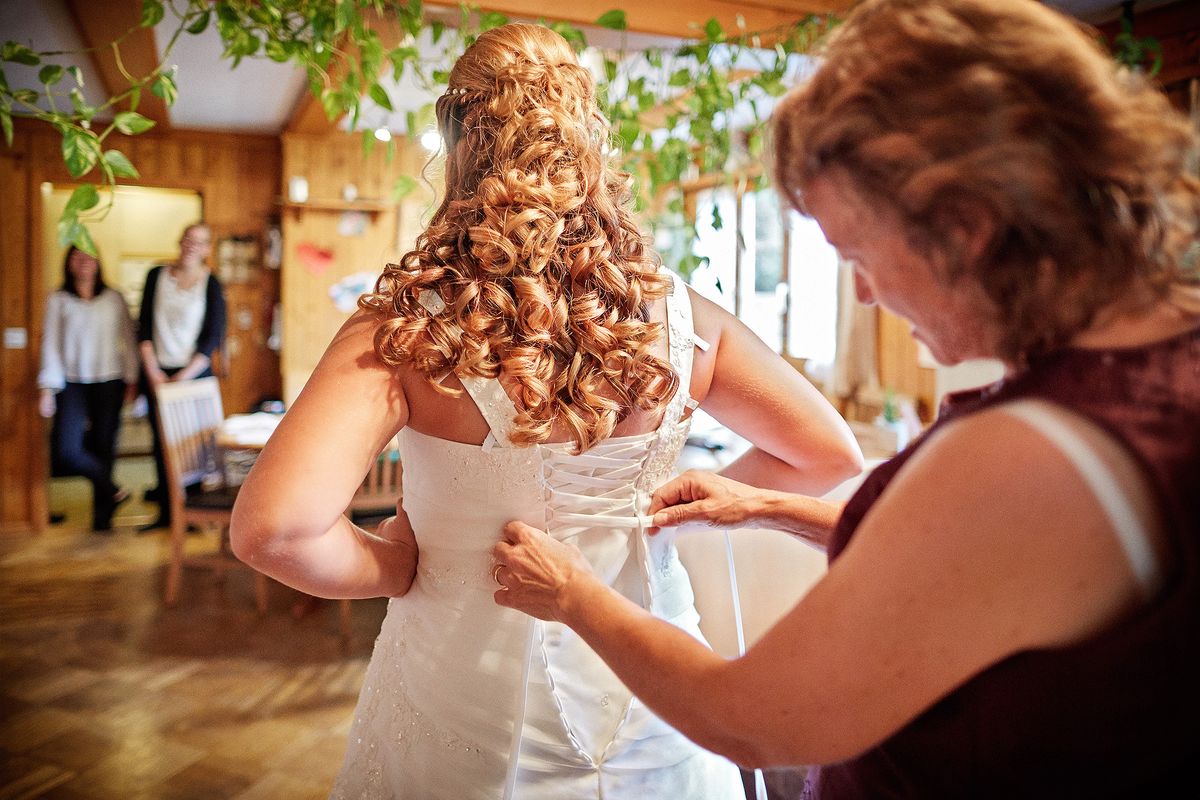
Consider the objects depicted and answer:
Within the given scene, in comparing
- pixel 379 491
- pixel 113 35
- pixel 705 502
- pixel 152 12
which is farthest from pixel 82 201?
pixel 113 35

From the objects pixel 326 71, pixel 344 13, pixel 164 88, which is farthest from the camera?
pixel 326 71

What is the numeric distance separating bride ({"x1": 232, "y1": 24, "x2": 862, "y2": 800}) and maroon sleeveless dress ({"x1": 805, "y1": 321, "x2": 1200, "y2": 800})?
0.61 meters

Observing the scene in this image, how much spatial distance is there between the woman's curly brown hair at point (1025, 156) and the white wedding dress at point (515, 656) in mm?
658

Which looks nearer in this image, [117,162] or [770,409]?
[770,409]

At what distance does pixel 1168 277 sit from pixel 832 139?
0.25 meters

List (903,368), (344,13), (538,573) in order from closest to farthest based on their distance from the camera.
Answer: (538,573), (344,13), (903,368)

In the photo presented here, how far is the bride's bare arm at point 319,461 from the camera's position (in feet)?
3.38

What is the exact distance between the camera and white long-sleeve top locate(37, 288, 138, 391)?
5574mm

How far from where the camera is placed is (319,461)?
1034mm

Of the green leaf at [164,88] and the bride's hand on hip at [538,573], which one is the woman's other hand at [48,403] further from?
the bride's hand on hip at [538,573]

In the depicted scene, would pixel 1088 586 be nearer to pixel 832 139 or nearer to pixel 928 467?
pixel 928 467

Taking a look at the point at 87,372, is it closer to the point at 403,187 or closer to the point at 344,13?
the point at 403,187

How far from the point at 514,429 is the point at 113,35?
383 cm

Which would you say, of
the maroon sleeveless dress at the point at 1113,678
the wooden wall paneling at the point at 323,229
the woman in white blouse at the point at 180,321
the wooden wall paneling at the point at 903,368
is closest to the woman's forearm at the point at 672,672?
the maroon sleeveless dress at the point at 1113,678
